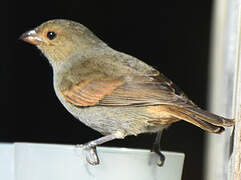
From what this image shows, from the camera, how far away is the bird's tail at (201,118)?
3030 millimetres

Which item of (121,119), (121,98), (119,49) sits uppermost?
(121,98)

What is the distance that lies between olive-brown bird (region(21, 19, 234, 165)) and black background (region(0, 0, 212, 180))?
2.80m

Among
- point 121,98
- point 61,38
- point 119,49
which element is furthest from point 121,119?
point 119,49

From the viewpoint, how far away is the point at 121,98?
357 cm

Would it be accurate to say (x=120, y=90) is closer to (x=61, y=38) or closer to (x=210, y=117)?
(x=210, y=117)

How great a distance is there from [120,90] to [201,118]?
0.62 metres

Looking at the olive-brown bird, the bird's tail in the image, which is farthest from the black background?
the bird's tail

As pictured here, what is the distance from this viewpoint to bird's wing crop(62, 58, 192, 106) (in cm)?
345

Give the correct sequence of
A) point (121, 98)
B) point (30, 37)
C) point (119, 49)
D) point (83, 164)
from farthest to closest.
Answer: point (119, 49), point (30, 37), point (121, 98), point (83, 164)

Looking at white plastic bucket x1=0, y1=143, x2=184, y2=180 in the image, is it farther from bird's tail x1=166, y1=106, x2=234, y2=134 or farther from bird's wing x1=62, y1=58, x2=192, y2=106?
bird's wing x1=62, y1=58, x2=192, y2=106

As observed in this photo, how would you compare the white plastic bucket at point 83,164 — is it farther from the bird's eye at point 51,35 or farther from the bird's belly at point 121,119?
the bird's eye at point 51,35

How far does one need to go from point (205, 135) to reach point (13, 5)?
2.89 metres

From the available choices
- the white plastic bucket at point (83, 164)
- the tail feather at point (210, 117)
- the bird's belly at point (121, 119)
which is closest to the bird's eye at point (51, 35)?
the bird's belly at point (121, 119)

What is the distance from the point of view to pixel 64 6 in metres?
6.92
